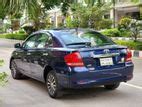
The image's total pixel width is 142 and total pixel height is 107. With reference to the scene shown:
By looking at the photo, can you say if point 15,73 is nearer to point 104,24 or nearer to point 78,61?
point 78,61

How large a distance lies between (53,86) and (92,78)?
92 cm

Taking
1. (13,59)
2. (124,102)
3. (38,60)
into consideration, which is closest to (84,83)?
(124,102)

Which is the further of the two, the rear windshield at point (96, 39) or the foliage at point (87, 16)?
the foliage at point (87, 16)

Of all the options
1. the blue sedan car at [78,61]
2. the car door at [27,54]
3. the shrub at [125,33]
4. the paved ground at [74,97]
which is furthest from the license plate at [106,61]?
the shrub at [125,33]

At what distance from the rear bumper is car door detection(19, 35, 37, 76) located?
1.82 meters

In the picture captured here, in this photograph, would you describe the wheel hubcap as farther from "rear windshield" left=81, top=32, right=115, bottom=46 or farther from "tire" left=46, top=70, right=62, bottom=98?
"rear windshield" left=81, top=32, right=115, bottom=46

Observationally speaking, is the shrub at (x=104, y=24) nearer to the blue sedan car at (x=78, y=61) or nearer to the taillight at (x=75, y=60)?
the blue sedan car at (x=78, y=61)

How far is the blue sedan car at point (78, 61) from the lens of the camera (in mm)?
7469

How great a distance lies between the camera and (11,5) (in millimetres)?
6316

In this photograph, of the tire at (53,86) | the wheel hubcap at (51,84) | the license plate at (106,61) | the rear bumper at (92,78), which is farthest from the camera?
the wheel hubcap at (51,84)

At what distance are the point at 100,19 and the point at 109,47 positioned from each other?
25071 mm

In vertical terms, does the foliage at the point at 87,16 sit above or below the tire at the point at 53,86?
above

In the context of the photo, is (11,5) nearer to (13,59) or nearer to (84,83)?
(84,83)

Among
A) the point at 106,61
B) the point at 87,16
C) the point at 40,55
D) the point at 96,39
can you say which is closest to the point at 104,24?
the point at 87,16
